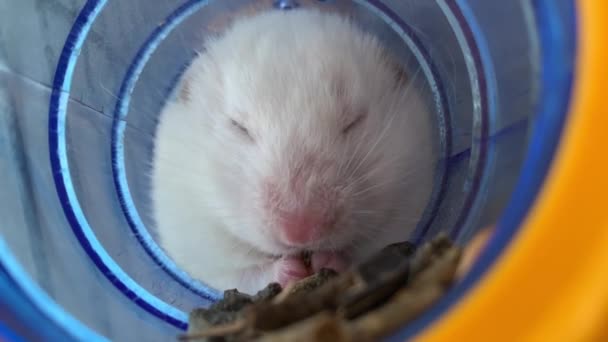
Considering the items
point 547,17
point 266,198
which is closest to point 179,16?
point 266,198

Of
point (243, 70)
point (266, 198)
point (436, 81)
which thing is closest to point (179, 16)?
point (243, 70)

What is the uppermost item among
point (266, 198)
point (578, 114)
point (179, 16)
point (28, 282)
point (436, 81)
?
point (179, 16)

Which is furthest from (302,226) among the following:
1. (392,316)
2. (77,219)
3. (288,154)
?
(77,219)

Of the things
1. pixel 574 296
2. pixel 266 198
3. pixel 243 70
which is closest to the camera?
pixel 574 296

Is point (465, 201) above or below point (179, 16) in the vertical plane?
below

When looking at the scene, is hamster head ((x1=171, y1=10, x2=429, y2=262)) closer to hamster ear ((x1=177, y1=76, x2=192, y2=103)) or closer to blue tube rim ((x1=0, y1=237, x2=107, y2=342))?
hamster ear ((x1=177, y1=76, x2=192, y2=103))

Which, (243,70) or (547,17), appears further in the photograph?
(243,70)

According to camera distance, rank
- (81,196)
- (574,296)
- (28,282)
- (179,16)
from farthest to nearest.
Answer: (179,16), (81,196), (28,282), (574,296)

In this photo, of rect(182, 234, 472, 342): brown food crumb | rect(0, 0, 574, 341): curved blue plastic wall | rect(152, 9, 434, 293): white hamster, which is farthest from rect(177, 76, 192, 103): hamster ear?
rect(182, 234, 472, 342): brown food crumb

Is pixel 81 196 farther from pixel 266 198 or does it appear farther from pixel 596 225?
pixel 596 225
